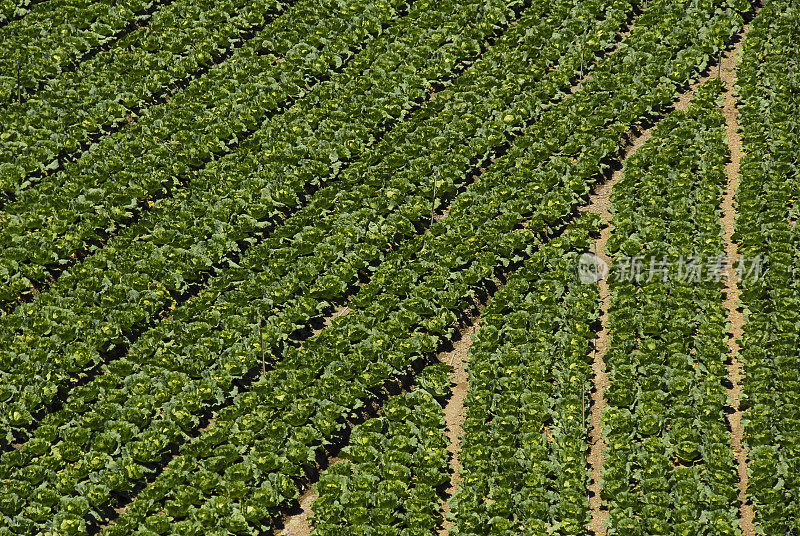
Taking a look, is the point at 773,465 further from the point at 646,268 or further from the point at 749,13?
the point at 749,13

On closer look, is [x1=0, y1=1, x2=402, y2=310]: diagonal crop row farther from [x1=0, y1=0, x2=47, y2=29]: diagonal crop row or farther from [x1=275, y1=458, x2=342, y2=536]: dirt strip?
[x1=275, y1=458, x2=342, y2=536]: dirt strip

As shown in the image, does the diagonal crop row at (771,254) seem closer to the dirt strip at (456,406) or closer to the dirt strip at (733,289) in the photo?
the dirt strip at (733,289)

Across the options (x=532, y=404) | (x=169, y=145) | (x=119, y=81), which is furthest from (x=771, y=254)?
(x=119, y=81)

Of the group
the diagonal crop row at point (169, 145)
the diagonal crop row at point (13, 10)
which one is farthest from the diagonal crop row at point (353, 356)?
the diagonal crop row at point (13, 10)

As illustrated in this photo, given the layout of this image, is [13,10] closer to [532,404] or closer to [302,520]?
[302,520]

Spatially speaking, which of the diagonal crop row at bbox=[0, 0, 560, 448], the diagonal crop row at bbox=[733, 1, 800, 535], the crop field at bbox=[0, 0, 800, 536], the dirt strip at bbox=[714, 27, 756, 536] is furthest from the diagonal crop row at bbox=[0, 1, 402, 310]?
the diagonal crop row at bbox=[733, 1, 800, 535]
